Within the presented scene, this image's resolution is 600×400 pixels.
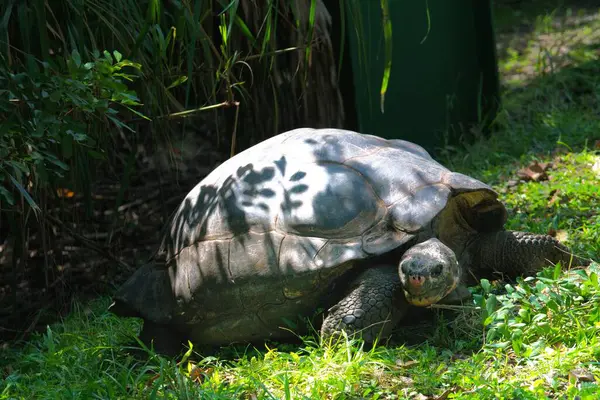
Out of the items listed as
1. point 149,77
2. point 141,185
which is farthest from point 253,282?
point 141,185

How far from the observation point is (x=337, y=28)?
21.0ft

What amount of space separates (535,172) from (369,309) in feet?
8.54

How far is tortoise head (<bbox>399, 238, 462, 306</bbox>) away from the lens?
3.24 meters

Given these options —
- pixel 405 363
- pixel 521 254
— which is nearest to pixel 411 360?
pixel 405 363

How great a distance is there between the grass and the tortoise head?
162 mm

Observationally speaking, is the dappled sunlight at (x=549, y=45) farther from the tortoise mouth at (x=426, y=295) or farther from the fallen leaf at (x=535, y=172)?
the tortoise mouth at (x=426, y=295)

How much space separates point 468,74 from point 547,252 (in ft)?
12.1

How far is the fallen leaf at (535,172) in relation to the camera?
546 cm

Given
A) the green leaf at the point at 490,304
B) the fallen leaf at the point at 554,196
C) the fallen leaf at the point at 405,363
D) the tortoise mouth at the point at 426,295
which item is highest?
the tortoise mouth at the point at 426,295

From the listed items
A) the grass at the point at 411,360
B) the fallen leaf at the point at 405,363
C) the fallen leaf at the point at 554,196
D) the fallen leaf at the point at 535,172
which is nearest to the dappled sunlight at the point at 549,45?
the fallen leaf at the point at 535,172

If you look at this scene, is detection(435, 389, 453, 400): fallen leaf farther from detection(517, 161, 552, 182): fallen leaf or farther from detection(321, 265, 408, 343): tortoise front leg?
detection(517, 161, 552, 182): fallen leaf

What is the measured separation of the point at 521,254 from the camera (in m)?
3.76

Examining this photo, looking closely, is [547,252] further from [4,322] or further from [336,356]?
[4,322]

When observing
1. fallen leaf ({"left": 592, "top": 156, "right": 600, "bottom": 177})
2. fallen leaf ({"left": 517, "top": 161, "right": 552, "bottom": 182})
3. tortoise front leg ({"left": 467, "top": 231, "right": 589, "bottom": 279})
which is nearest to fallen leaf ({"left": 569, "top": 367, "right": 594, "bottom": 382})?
tortoise front leg ({"left": 467, "top": 231, "right": 589, "bottom": 279})
